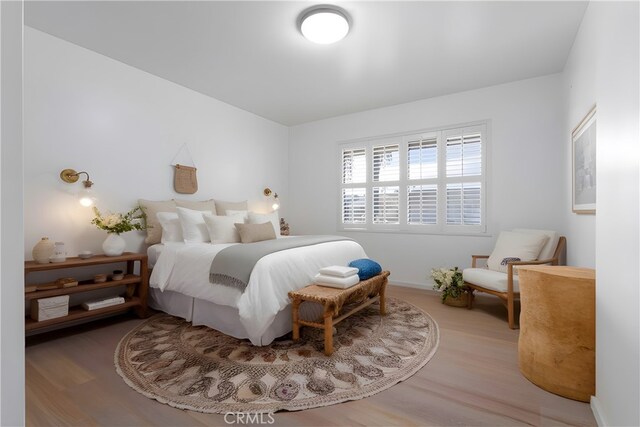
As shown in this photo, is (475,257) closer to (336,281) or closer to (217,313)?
(336,281)

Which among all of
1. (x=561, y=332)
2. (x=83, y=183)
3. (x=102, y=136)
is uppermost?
(x=102, y=136)

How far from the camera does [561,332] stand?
1.83 metres

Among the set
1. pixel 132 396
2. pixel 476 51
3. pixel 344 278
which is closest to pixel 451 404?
pixel 344 278

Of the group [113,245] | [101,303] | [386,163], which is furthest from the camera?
[386,163]

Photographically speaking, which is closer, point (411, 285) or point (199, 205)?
point (199, 205)

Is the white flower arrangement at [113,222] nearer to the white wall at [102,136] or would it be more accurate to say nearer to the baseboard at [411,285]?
the white wall at [102,136]

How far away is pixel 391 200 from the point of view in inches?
189

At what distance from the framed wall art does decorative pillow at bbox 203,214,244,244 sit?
11.0 ft

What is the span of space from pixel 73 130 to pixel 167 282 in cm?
181

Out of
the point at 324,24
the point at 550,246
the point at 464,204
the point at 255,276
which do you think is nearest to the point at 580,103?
the point at 550,246

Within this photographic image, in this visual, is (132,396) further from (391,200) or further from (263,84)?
(391,200)

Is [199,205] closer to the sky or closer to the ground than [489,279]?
closer to the sky

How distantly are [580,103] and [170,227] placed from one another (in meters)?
4.38

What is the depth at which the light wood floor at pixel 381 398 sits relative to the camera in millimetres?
1596
